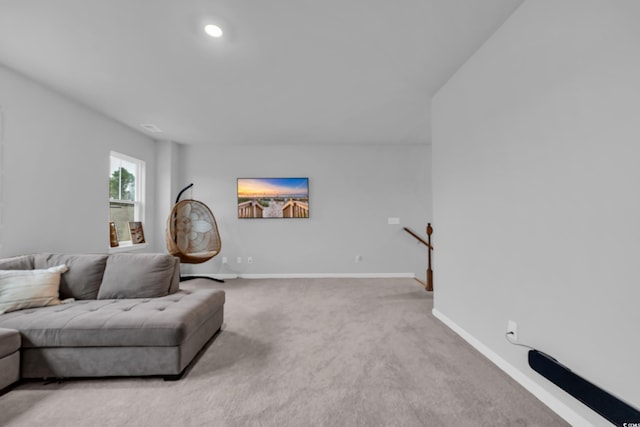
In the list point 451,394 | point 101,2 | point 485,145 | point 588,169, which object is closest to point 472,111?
point 485,145

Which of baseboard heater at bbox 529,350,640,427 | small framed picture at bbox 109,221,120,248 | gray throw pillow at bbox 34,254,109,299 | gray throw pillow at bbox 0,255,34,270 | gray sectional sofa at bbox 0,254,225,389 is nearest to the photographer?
baseboard heater at bbox 529,350,640,427

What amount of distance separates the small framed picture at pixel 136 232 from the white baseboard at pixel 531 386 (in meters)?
4.79

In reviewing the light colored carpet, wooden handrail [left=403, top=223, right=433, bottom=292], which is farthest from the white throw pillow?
wooden handrail [left=403, top=223, right=433, bottom=292]

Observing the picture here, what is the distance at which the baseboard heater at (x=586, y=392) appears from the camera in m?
1.21

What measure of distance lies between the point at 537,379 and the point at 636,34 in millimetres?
1854

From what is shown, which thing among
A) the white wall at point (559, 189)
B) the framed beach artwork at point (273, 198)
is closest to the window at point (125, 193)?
the framed beach artwork at point (273, 198)

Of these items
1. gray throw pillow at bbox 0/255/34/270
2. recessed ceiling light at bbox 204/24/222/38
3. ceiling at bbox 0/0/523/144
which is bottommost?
gray throw pillow at bbox 0/255/34/270

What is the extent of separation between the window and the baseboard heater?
509 centimetres

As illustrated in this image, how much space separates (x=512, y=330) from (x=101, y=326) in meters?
2.80

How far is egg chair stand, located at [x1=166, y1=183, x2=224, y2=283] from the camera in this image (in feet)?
14.8

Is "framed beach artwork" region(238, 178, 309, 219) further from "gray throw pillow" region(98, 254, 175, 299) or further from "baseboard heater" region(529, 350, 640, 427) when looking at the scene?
"baseboard heater" region(529, 350, 640, 427)

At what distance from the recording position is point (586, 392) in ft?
4.49

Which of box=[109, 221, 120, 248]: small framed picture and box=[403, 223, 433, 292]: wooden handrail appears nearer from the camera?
box=[109, 221, 120, 248]: small framed picture

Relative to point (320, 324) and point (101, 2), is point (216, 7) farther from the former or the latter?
point (320, 324)
